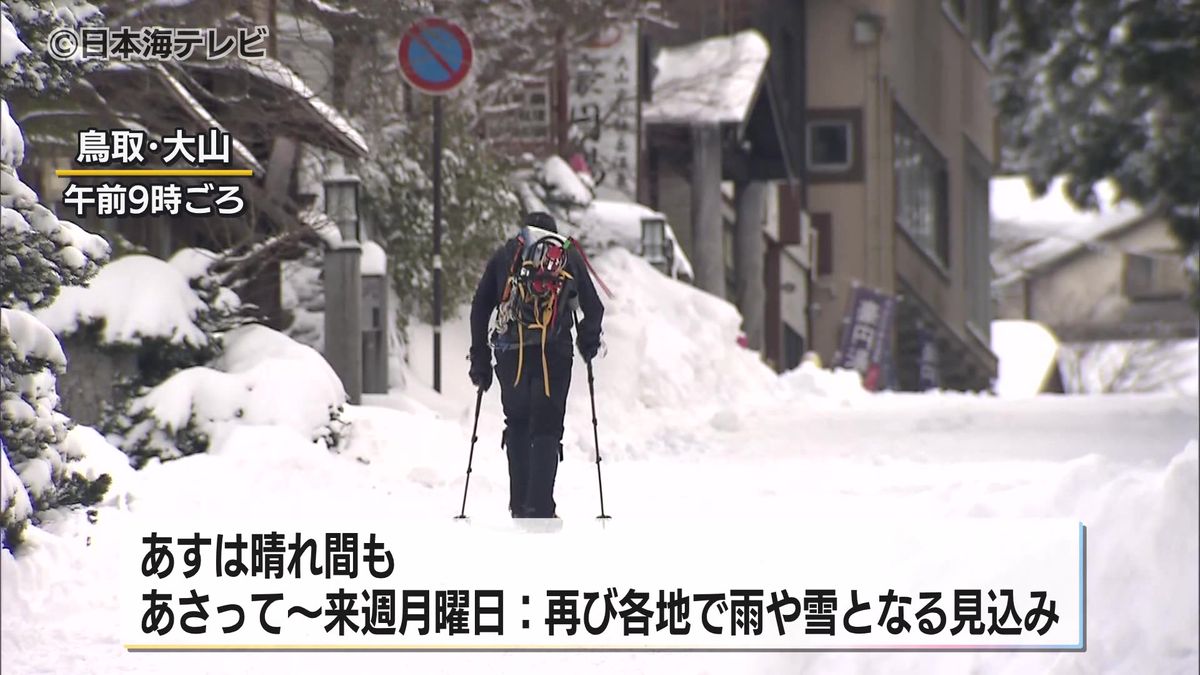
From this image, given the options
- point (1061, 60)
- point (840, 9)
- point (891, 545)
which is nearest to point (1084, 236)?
point (840, 9)

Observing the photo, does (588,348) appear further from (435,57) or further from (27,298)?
(435,57)

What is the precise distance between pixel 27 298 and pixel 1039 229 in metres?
51.4

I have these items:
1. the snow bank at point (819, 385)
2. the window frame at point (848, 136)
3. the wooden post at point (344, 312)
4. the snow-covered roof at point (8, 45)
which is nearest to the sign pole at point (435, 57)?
the snow-covered roof at point (8, 45)

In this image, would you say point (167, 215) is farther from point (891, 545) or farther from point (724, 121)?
point (724, 121)

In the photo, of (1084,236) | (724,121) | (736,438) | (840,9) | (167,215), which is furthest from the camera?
(1084,236)

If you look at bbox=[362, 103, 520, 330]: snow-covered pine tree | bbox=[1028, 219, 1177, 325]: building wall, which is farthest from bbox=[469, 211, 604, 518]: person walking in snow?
bbox=[1028, 219, 1177, 325]: building wall

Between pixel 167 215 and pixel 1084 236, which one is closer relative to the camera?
pixel 167 215

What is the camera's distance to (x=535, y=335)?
22.2ft

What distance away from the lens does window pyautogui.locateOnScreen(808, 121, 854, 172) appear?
4525 centimetres

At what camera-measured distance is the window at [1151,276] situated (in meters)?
49.5

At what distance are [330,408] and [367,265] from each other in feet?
8.60

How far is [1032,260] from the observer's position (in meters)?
54.8
